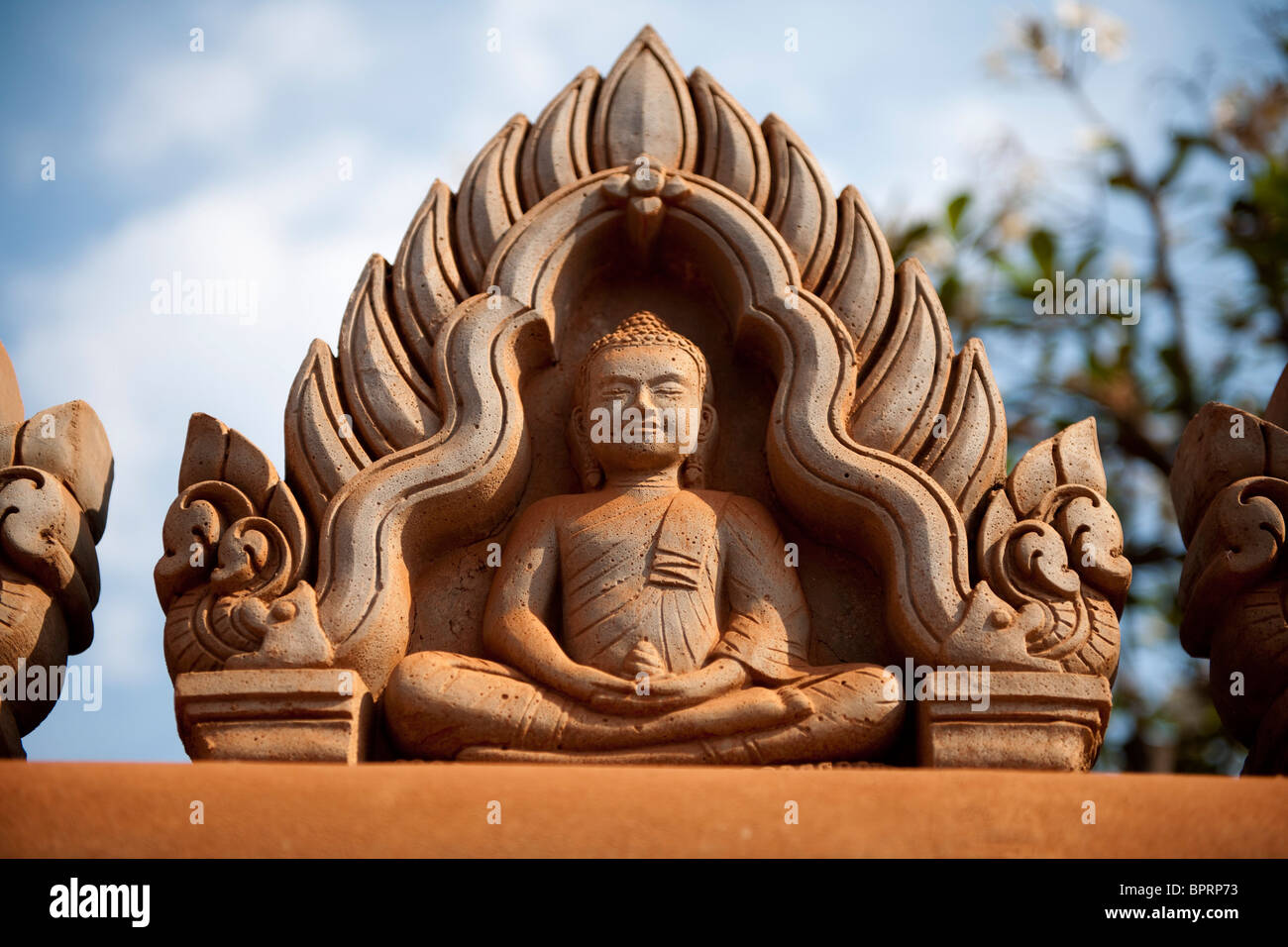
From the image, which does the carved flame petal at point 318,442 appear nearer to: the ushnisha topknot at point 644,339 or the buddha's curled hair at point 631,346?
the buddha's curled hair at point 631,346

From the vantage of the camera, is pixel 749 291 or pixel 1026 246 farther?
pixel 1026 246

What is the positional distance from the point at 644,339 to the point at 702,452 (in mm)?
471

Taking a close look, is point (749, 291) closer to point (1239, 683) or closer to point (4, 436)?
point (1239, 683)

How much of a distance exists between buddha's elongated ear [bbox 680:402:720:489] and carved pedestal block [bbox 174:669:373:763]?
1516mm

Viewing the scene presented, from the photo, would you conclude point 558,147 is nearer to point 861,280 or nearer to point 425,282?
point 425,282

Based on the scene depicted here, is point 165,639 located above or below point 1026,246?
below

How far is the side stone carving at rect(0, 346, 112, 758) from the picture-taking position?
5902mm

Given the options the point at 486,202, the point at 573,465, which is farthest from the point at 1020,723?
the point at 486,202

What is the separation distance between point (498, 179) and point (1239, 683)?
11.0ft

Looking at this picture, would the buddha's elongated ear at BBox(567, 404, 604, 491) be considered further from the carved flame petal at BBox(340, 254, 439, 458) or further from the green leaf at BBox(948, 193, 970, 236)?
the green leaf at BBox(948, 193, 970, 236)

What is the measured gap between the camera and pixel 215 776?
16.3ft

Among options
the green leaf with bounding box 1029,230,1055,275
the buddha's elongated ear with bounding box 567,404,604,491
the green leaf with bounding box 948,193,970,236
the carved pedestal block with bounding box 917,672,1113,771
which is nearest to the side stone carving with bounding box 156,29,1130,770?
the carved pedestal block with bounding box 917,672,1113,771
